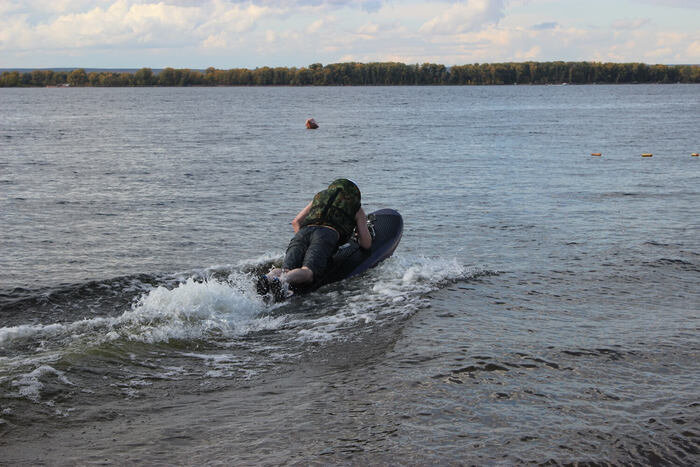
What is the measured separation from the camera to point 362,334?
8148 mm

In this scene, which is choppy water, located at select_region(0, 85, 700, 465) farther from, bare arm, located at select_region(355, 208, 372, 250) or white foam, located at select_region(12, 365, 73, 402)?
bare arm, located at select_region(355, 208, 372, 250)

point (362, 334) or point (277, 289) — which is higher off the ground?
point (277, 289)

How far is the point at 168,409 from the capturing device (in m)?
6.00

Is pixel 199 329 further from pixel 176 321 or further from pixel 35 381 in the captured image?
pixel 35 381

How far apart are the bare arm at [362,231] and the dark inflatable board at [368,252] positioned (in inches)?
8.9

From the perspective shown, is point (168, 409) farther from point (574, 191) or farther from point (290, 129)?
point (290, 129)

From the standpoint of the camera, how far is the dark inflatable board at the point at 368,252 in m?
10.5

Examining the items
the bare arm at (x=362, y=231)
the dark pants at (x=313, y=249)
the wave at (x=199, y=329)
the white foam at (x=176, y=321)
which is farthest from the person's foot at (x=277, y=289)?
the bare arm at (x=362, y=231)

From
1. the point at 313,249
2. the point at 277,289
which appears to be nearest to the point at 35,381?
the point at 277,289

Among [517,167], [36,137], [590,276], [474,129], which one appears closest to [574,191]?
[517,167]

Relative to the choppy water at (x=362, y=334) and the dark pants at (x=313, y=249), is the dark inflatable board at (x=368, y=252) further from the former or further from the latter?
the dark pants at (x=313, y=249)

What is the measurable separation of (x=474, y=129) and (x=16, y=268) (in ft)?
134

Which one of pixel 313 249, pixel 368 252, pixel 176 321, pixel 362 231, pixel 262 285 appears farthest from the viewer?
pixel 368 252

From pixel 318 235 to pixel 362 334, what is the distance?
212 cm
